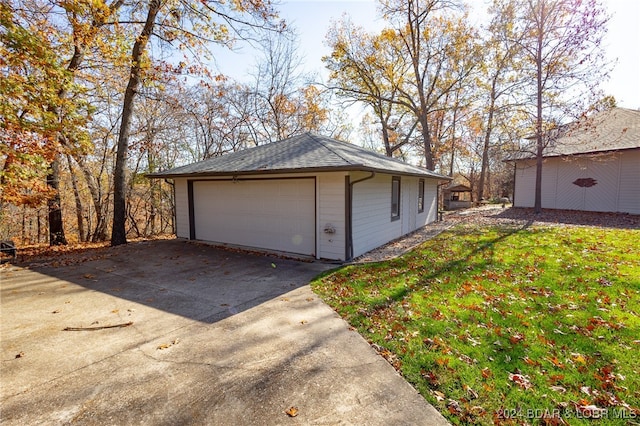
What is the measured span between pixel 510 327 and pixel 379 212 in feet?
18.1

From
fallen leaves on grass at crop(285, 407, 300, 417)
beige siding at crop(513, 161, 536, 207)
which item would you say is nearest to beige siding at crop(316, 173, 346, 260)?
fallen leaves on grass at crop(285, 407, 300, 417)

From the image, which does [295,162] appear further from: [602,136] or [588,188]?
[602,136]

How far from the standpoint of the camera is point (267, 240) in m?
8.98

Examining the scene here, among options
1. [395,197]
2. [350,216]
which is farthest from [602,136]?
[350,216]

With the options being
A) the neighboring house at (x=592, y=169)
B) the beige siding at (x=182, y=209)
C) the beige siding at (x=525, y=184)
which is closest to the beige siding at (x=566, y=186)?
the neighboring house at (x=592, y=169)

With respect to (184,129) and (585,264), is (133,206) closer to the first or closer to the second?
(184,129)

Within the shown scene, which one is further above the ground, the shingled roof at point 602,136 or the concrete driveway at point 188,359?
the shingled roof at point 602,136

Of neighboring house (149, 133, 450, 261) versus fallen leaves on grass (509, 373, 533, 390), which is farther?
neighboring house (149, 133, 450, 261)

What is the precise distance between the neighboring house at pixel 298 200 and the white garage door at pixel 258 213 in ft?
0.09

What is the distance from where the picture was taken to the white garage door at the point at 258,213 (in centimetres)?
820

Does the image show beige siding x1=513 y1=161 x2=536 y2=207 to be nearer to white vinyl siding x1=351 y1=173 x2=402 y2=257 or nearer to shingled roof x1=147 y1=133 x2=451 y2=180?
shingled roof x1=147 y1=133 x2=451 y2=180

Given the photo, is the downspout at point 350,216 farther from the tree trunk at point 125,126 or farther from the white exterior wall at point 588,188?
the white exterior wall at point 588,188

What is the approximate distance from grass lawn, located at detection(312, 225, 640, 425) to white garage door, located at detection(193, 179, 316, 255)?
204 cm

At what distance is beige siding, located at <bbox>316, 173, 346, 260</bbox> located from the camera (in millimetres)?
7410
